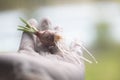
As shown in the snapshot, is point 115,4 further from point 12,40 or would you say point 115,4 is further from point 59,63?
point 59,63

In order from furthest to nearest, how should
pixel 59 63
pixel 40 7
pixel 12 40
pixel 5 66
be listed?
1. pixel 40 7
2. pixel 12 40
3. pixel 59 63
4. pixel 5 66

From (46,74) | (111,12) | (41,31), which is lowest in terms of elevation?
(46,74)

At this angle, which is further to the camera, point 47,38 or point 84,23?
point 84,23

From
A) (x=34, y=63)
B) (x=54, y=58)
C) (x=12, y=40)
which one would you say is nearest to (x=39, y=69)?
(x=34, y=63)

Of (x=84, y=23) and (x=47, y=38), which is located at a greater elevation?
(x=84, y=23)

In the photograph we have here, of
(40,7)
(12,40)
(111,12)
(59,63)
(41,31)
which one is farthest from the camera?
(40,7)

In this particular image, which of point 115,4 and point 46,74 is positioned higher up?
point 115,4

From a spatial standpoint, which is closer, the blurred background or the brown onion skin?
the brown onion skin

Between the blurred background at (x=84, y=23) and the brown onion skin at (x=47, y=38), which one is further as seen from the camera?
the blurred background at (x=84, y=23)
